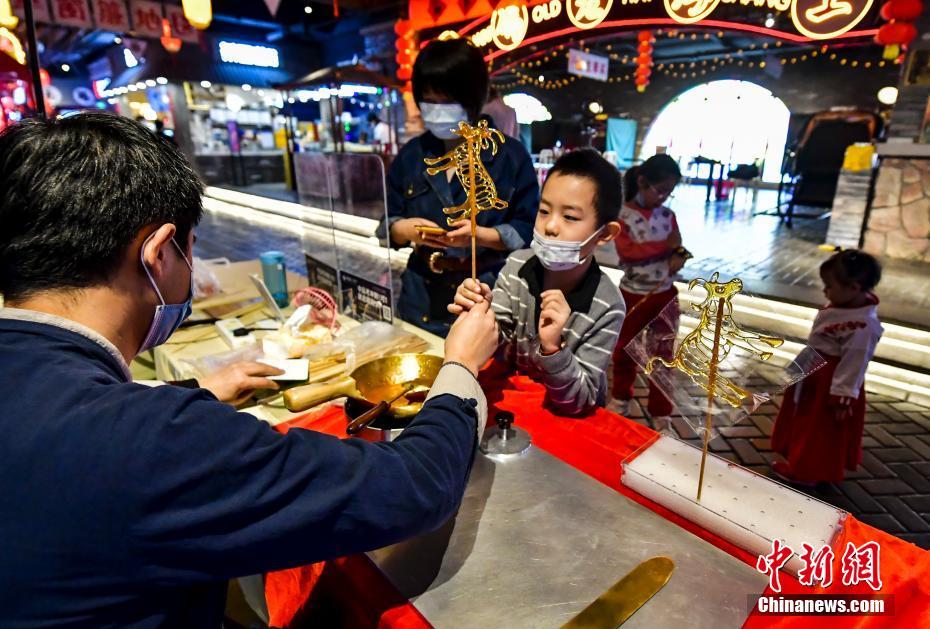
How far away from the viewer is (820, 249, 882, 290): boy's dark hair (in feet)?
8.67

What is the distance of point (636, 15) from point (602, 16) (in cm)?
39

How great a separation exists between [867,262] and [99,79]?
26.8 m

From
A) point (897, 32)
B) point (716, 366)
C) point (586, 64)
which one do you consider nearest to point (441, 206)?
point (716, 366)

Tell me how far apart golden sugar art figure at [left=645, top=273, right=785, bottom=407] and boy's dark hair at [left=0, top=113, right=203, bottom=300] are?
3.41 feet

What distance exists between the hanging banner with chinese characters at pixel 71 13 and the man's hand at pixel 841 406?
13293mm

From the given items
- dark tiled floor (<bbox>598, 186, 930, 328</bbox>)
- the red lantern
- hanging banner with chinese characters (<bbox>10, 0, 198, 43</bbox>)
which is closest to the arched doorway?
dark tiled floor (<bbox>598, 186, 930, 328</bbox>)

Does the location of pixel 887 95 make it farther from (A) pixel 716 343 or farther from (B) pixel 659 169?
(A) pixel 716 343

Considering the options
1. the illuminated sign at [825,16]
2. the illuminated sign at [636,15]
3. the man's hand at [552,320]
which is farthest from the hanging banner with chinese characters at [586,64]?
the man's hand at [552,320]

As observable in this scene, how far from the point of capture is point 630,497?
1.17 m

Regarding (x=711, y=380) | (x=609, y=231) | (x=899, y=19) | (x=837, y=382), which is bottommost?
(x=837, y=382)

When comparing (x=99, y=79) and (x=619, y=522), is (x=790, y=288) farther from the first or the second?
(x=99, y=79)

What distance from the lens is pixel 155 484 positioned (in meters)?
0.65

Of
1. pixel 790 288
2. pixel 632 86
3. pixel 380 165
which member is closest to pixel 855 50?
pixel 632 86

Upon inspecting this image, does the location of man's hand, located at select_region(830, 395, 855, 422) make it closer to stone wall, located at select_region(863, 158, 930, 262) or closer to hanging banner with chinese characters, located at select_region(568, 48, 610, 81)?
stone wall, located at select_region(863, 158, 930, 262)
